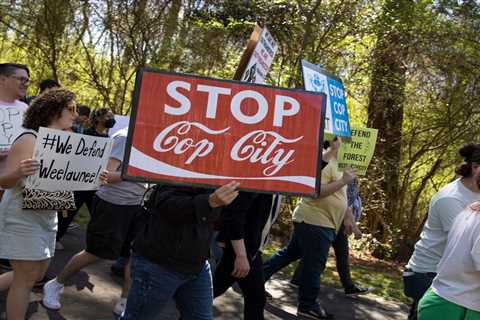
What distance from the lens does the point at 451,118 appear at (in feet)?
34.0

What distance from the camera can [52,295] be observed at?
5258mm

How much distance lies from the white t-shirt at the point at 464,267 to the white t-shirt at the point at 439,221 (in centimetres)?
59

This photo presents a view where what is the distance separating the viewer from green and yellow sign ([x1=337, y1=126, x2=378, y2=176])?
19.9 feet

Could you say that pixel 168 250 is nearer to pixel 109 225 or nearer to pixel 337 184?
pixel 109 225

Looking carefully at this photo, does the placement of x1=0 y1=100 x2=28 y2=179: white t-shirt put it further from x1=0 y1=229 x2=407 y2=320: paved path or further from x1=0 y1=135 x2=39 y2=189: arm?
x1=0 y1=229 x2=407 y2=320: paved path

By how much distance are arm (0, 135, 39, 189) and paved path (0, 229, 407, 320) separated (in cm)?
145

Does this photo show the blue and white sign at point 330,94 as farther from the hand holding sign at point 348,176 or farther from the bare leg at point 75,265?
the bare leg at point 75,265

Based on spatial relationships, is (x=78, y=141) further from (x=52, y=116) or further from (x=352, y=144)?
(x=352, y=144)

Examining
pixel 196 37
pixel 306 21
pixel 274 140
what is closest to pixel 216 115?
pixel 274 140

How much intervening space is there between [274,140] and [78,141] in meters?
1.65

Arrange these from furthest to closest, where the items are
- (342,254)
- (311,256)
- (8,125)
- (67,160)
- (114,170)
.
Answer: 1. (342,254)
2. (311,256)
3. (114,170)
4. (8,125)
5. (67,160)

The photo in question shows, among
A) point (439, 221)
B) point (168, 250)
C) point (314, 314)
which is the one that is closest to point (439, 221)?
point (439, 221)

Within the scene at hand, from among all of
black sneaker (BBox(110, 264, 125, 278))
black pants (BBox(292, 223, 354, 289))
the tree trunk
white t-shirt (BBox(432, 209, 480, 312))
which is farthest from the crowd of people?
the tree trunk

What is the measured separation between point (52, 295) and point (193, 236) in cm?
237
